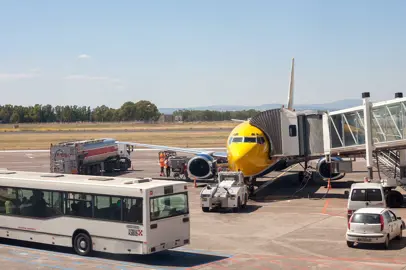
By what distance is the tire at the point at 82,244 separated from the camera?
2308 cm

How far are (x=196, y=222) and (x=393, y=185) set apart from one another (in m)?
12.4

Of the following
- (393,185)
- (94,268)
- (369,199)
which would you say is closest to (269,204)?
(393,185)

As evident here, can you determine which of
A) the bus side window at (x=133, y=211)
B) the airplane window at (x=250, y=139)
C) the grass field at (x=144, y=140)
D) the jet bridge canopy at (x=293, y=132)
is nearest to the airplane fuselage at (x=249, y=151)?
the airplane window at (x=250, y=139)

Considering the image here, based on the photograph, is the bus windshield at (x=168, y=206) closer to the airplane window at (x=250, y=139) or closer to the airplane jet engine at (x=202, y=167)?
the airplane window at (x=250, y=139)

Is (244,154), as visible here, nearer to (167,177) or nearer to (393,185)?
(393,185)

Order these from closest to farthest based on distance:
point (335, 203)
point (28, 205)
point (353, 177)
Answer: point (28, 205)
point (335, 203)
point (353, 177)

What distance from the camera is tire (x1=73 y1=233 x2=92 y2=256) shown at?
23.1 m

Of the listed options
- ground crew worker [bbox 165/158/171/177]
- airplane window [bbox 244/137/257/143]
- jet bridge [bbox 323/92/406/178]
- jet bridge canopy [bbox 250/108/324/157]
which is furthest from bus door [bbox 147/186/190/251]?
ground crew worker [bbox 165/158/171/177]

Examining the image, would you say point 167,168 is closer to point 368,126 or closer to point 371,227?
point 368,126

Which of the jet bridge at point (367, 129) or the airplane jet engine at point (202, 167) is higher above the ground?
the jet bridge at point (367, 129)

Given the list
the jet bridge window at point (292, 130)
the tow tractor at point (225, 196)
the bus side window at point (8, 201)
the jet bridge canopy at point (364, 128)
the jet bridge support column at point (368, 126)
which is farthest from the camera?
the jet bridge window at point (292, 130)

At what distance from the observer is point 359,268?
68.2 feet

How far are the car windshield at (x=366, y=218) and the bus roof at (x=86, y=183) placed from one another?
715cm

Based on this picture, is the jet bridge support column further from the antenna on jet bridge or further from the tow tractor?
the antenna on jet bridge
